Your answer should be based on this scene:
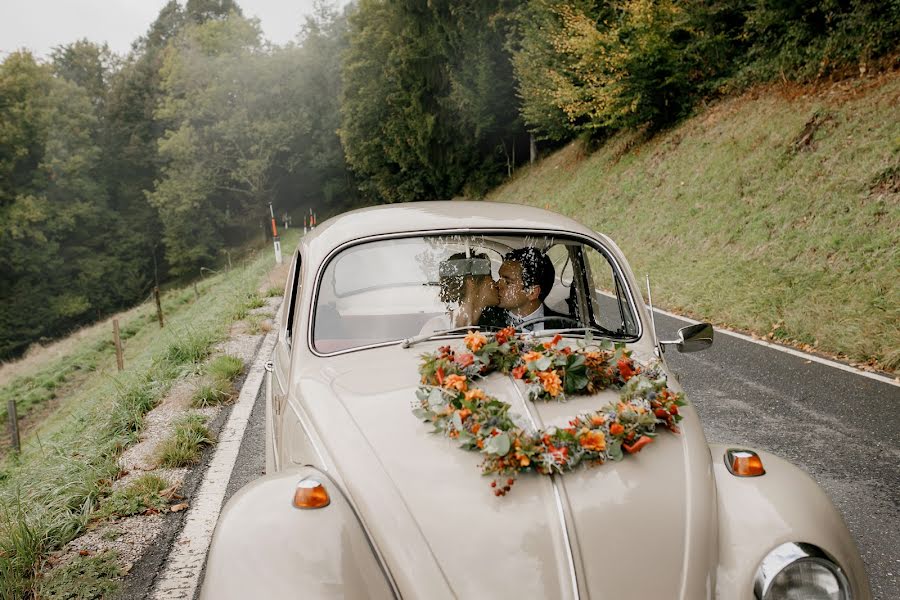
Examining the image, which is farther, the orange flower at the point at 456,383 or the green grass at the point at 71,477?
the green grass at the point at 71,477

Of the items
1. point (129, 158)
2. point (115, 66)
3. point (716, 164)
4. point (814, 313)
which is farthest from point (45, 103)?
point (814, 313)

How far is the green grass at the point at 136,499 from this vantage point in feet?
14.2

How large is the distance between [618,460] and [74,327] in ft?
156

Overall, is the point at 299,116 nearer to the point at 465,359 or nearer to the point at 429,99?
the point at 429,99

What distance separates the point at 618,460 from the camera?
8.12ft

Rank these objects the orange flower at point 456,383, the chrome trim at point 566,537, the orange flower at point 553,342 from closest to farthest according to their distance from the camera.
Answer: the chrome trim at point 566,537
the orange flower at point 456,383
the orange flower at point 553,342

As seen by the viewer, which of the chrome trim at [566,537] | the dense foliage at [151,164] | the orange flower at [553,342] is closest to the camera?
the chrome trim at [566,537]

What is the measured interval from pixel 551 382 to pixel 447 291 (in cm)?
91

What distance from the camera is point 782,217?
493 inches

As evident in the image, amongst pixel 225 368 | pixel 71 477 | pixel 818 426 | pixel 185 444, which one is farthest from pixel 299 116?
pixel 818 426

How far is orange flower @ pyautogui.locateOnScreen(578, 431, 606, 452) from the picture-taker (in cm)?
245

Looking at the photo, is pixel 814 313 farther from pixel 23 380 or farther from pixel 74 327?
pixel 74 327

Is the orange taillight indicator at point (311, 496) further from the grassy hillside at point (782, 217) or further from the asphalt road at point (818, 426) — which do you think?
the grassy hillside at point (782, 217)

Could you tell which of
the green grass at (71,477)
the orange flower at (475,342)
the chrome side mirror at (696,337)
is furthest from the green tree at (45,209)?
the chrome side mirror at (696,337)
